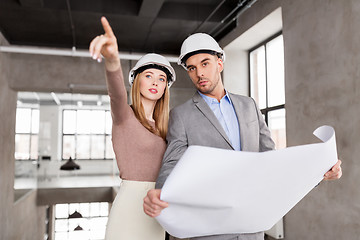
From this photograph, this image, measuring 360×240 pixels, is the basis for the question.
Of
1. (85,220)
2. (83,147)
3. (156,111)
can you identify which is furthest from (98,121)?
(156,111)

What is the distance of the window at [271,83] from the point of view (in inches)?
187

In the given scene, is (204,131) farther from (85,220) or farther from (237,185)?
(85,220)

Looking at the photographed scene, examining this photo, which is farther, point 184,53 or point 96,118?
point 96,118

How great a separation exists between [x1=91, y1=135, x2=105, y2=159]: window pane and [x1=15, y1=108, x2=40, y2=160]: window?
562 centimetres

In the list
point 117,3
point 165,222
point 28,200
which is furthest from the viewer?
point 28,200

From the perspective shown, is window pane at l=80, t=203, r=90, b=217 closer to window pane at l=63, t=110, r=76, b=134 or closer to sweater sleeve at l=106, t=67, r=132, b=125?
window pane at l=63, t=110, r=76, b=134

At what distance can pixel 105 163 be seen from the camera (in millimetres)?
16234

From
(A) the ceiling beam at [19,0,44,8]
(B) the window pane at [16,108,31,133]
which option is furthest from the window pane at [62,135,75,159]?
(A) the ceiling beam at [19,0,44,8]

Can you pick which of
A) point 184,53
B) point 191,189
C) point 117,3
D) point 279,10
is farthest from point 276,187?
point 117,3

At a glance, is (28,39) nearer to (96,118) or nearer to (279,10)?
(279,10)

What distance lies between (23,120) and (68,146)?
7577 mm

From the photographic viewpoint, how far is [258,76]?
5.60m

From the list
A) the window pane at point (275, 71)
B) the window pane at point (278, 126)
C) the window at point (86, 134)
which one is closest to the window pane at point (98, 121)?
the window at point (86, 134)

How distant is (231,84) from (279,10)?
82.1 inches
